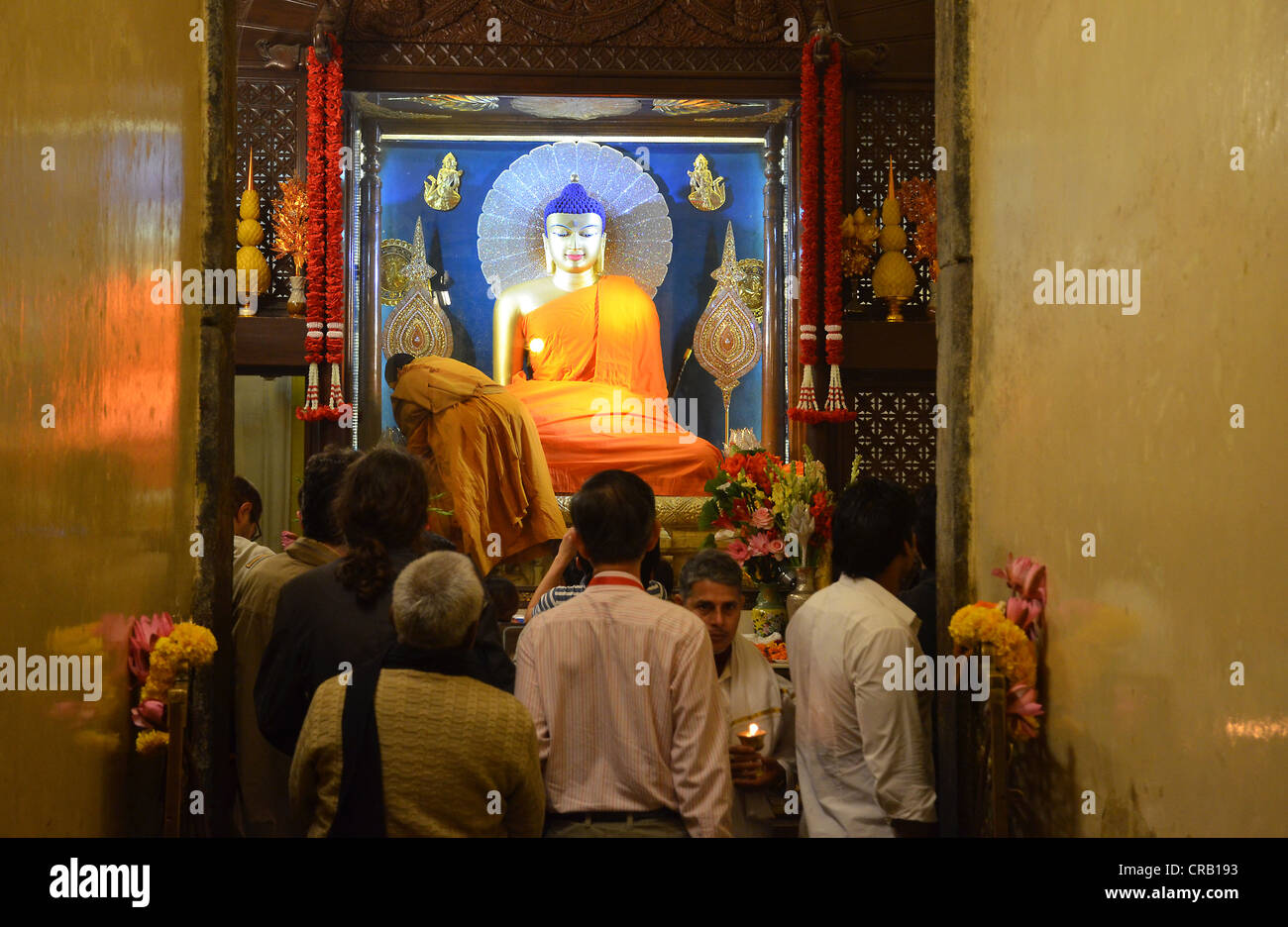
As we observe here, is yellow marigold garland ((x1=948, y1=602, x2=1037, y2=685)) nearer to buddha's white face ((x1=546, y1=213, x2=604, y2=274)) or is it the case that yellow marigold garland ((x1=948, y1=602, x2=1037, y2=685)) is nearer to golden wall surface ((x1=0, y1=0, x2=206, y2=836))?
golden wall surface ((x1=0, y1=0, x2=206, y2=836))

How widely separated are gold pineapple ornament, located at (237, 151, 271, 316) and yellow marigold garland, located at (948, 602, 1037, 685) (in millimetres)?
5417

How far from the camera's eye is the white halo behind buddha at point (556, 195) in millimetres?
Answer: 8352

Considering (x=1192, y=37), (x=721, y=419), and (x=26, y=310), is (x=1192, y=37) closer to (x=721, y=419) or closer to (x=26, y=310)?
(x=26, y=310)

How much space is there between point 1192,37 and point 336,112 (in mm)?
5910

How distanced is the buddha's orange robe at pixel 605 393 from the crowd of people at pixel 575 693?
449cm

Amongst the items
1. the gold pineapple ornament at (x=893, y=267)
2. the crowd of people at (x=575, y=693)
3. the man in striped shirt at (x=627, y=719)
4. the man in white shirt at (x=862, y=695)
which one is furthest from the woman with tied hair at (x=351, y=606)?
the gold pineapple ornament at (x=893, y=267)

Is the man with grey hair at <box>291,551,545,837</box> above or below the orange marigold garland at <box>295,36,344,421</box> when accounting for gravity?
below

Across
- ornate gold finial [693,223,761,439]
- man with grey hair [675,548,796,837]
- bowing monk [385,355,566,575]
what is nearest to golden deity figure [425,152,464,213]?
bowing monk [385,355,566,575]

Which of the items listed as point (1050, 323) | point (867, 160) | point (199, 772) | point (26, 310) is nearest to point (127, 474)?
point (26, 310)

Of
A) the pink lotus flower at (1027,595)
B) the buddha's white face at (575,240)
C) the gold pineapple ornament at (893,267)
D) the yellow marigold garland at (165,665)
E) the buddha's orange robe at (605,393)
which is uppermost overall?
the buddha's white face at (575,240)

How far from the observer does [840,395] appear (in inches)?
281

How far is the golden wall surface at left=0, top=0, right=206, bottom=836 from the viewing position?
2.11 metres

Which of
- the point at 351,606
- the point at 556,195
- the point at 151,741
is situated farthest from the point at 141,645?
the point at 556,195

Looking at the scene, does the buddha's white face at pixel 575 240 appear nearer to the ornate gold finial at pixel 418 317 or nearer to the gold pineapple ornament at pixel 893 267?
the ornate gold finial at pixel 418 317
